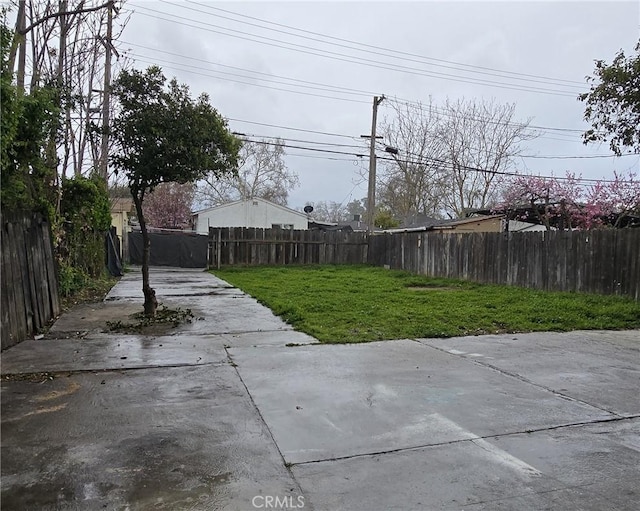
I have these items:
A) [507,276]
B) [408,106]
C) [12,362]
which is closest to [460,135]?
[408,106]

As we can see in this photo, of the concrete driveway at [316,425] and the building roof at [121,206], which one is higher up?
the building roof at [121,206]

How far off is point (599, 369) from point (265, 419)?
368cm

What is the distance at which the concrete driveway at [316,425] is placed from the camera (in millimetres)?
2582

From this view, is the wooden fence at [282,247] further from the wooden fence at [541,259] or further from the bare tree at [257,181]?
the bare tree at [257,181]

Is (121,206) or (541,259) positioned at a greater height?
(121,206)

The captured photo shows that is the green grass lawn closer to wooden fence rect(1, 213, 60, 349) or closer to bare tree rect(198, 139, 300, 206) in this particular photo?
wooden fence rect(1, 213, 60, 349)

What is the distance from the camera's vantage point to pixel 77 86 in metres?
12.1

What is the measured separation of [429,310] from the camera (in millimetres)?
8477

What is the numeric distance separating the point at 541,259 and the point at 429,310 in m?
4.48
